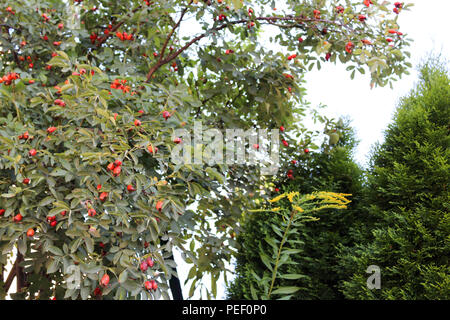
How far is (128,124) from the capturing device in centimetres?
→ 208

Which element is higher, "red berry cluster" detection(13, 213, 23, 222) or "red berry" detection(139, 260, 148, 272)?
"red berry cluster" detection(13, 213, 23, 222)

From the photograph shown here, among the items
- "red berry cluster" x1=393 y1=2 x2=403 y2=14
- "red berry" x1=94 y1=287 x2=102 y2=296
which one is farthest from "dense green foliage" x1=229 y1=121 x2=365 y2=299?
"red berry" x1=94 y1=287 x2=102 y2=296

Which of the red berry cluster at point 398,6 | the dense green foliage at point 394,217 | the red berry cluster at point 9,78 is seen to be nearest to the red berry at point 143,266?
the dense green foliage at point 394,217

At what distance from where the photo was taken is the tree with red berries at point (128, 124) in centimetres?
192

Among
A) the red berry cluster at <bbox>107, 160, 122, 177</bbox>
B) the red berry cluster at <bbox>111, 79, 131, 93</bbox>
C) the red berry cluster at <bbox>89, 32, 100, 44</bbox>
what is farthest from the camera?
the red berry cluster at <bbox>89, 32, 100, 44</bbox>

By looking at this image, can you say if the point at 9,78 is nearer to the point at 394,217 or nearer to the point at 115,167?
the point at 115,167

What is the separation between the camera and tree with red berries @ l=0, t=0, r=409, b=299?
1.92m

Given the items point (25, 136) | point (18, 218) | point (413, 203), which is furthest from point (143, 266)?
point (413, 203)

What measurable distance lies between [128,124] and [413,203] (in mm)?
1725

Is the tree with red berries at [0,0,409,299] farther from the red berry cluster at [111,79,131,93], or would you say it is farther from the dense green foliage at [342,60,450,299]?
the dense green foliage at [342,60,450,299]

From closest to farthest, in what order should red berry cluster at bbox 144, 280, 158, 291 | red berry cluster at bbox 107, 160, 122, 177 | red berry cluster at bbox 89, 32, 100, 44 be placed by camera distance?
red berry cluster at bbox 144, 280, 158, 291
red berry cluster at bbox 107, 160, 122, 177
red berry cluster at bbox 89, 32, 100, 44

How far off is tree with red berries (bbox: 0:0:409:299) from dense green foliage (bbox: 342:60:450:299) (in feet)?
1.22
